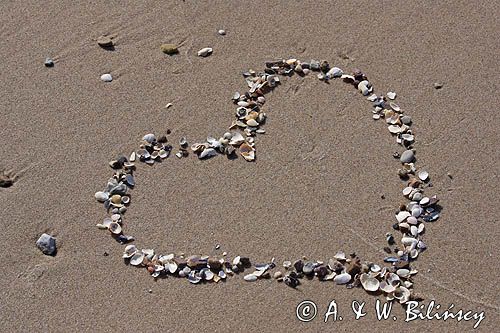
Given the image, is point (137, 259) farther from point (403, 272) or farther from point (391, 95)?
point (391, 95)

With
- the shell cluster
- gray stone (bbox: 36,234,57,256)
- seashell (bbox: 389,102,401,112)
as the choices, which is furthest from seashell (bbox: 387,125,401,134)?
gray stone (bbox: 36,234,57,256)

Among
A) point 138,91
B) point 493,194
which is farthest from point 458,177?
point 138,91

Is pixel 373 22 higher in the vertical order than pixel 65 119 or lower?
higher

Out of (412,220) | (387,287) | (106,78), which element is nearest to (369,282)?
(387,287)

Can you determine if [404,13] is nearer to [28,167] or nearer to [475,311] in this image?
[475,311]

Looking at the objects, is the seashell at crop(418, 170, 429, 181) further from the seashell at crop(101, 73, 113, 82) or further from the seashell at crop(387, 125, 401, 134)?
the seashell at crop(101, 73, 113, 82)

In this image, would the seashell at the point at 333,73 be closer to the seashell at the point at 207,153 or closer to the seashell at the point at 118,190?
the seashell at the point at 207,153

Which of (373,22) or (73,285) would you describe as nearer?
(73,285)
